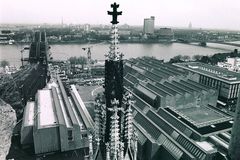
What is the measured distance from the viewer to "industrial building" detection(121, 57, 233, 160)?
2517 centimetres

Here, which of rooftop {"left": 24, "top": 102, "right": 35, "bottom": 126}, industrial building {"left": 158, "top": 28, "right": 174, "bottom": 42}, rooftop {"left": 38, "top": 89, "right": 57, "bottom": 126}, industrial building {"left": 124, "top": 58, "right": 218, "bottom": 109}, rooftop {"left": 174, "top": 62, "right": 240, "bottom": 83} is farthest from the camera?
industrial building {"left": 158, "top": 28, "right": 174, "bottom": 42}

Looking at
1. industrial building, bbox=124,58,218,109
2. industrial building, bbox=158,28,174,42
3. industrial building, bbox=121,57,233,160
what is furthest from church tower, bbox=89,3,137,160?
industrial building, bbox=158,28,174,42

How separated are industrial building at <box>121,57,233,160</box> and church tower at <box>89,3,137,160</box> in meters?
6.04

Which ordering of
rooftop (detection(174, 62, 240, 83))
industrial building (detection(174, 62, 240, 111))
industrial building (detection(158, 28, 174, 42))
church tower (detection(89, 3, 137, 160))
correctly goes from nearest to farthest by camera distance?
church tower (detection(89, 3, 137, 160)) < industrial building (detection(174, 62, 240, 111)) < rooftop (detection(174, 62, 240, 83)) < industrial building (detection(158, 28, 174, 42))

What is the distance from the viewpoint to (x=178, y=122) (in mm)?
30344

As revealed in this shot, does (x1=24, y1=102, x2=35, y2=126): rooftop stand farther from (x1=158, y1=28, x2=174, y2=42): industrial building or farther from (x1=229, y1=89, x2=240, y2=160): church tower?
(x1=158, y1=28, x2=174, y2=42): industrial building

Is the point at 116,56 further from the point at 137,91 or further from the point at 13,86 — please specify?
the point at 13,86

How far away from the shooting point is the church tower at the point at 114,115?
289 inches

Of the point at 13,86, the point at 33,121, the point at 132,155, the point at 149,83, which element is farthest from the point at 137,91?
the point at 132,155

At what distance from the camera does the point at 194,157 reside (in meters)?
23.4

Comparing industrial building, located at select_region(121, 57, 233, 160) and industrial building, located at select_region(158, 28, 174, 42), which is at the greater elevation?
industrial building, located at select_region(158, 28, 174, 42)

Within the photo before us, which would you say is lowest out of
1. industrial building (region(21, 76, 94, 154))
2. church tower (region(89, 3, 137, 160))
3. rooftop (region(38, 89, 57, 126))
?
industrial building (region(21, 76, 94, 154))

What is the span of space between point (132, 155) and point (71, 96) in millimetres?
33727

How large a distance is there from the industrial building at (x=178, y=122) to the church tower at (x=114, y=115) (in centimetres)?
604
